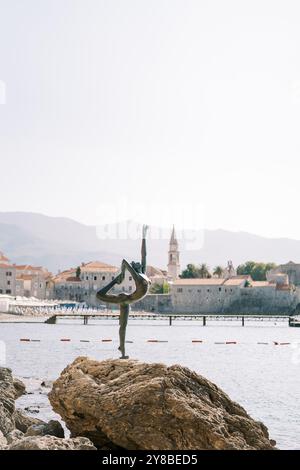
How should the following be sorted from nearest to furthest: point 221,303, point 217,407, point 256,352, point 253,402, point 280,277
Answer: point 217,407, point 253,402, point 256,352, point 221,303, point 280,277

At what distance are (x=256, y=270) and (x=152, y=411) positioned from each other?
179 metres

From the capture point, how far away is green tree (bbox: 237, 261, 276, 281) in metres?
186

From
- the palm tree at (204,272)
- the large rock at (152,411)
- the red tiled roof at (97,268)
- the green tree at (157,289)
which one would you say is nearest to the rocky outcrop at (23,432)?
the large rock at (152,411)

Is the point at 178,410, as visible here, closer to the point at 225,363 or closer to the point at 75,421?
the point at 75,421

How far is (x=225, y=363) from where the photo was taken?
5059 centimetres

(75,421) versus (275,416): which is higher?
(75,421)

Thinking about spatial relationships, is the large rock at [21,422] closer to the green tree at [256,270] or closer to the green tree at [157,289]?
the green tree at [157,289]

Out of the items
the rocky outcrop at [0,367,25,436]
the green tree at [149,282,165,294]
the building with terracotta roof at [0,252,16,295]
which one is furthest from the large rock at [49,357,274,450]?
the green tree at [149,282,165,294]

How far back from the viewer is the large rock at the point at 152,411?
1012 centimetres

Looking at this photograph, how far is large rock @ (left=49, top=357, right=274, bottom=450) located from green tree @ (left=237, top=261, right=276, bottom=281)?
175490mm

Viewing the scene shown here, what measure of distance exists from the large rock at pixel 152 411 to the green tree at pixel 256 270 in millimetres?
175490

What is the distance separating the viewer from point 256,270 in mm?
187750
